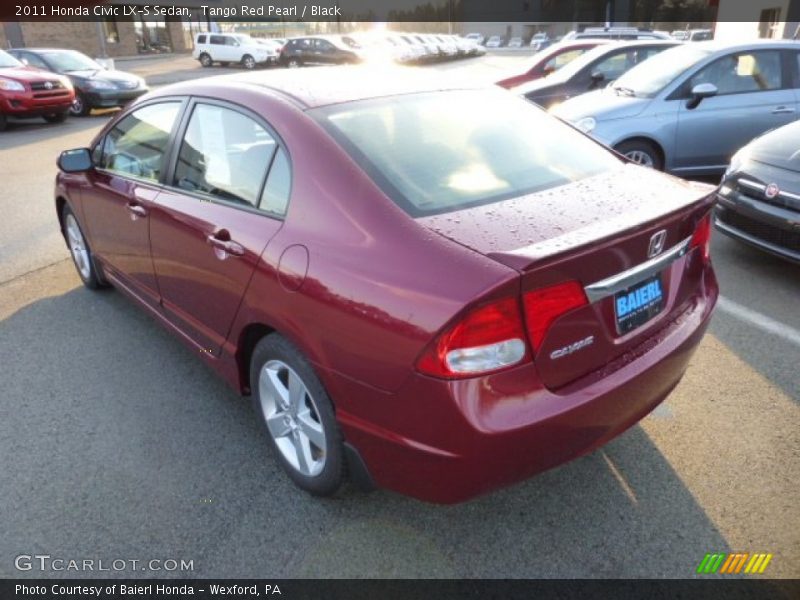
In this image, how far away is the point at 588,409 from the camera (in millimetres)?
2041

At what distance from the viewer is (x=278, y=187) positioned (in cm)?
247

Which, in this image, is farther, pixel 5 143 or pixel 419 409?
pixel 5 143

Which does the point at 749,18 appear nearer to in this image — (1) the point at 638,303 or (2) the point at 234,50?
(2) the point at 234,50

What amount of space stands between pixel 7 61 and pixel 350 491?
570 inches

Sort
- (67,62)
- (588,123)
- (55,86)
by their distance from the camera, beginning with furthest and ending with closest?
(67,62)
(55,86)
(588,123)

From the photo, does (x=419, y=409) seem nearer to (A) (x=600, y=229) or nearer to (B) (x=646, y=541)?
(A) (x=600, y=229)

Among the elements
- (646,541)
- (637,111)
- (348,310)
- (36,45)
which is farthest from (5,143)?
(36,45)

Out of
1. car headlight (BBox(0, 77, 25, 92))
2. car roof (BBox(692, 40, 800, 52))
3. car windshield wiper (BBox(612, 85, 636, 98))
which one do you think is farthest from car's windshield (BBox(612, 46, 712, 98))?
car headlight (BBox(0, 77, 25, 92))

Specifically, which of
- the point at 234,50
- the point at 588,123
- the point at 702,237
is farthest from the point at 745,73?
the point at 234,50

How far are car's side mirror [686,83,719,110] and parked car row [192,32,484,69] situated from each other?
23.6 meters

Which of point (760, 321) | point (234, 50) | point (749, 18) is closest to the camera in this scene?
point (760, 321)

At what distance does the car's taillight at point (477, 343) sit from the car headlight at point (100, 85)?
14890mm

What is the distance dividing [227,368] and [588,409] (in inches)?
64.3

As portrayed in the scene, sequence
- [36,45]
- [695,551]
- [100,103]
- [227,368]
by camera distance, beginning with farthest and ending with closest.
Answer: [36,45], [100,103], [227,368], [695,551]
